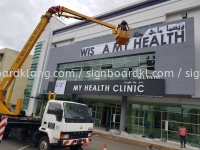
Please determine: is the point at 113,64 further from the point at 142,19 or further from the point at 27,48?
the point at 27,48

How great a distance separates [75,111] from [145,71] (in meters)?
10.7

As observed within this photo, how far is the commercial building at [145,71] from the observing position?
14.0 metres

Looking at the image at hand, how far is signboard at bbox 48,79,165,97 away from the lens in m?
14.1

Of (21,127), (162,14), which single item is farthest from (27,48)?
(162,14)

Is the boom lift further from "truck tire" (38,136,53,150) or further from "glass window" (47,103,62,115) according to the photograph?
"truck tire" (38,136,53,150)

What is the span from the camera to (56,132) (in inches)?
256

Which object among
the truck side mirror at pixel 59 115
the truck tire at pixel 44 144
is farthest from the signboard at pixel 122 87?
the truck tire at pixel 44 144

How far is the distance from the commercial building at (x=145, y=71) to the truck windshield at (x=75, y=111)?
834 centimetres

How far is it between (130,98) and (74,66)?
30.4ft

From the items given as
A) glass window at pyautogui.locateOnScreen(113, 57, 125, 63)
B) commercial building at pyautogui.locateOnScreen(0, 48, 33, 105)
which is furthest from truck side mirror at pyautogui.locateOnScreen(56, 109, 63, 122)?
commercial building at pyautogui.locateOnScreen(0, 48, 33, 105)

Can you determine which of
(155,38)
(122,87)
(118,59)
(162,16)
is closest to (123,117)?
(122,87)

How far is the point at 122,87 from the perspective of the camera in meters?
16.1

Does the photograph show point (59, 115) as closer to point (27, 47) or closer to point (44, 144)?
point (44, 144)

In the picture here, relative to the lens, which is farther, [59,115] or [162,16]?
[162,16]
